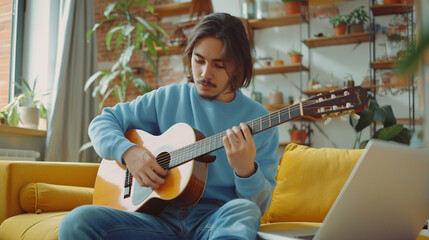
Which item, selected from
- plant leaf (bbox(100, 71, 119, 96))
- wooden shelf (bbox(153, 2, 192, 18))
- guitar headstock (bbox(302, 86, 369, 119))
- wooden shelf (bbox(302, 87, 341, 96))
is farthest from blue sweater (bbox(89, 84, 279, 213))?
wooden shelf (bbox(153, 2, 192, 18))

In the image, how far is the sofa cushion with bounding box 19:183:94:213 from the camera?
1928 mm

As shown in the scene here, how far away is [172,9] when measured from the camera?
5.22 metres

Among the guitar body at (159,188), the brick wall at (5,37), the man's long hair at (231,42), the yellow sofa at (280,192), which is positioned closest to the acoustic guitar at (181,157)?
the guitar body at (159,188)

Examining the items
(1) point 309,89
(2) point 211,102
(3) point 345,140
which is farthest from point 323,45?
(2) point 211,102

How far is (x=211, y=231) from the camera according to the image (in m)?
1.07

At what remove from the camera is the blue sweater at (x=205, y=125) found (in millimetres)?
1356

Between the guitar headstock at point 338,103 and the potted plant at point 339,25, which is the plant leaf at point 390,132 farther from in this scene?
the guitar headstock at point 338,103

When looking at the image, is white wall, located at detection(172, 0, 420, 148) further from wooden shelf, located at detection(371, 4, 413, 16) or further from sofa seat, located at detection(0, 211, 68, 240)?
sofa seat, located at detection(0, 211, 68, 240)

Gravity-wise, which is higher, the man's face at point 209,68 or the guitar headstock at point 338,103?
the man's face at point 209,68

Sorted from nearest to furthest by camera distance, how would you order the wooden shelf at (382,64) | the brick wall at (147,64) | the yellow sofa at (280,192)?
1. the yellow sofa at (280,192)
2. the wooden shelf at (382,64)
3. the brick wall at (147,64)

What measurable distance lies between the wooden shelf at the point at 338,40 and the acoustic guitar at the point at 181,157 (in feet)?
11.2

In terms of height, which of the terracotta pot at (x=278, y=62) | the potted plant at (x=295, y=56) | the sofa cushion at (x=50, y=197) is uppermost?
the potted plant at (x=295, y=56)

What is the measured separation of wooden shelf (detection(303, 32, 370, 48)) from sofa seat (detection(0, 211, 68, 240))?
11.4 ft

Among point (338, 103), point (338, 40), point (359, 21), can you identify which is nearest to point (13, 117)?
point (338, 103)
